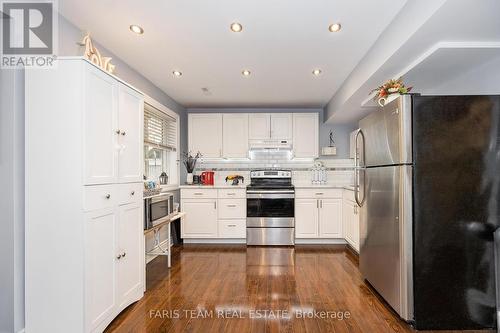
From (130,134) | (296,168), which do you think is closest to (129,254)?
(130,134)

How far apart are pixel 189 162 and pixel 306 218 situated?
2274 millimetres

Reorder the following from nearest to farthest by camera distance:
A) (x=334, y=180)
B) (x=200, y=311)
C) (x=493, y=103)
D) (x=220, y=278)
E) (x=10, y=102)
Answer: (x=10, y=102) → (x=493, y=103) → (x=200, y=311) → (x=220, y=278) → (x=334, y=180)

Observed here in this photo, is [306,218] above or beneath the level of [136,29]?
beneath

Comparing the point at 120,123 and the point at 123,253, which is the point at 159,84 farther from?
the point at 123,253

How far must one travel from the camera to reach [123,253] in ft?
6.88

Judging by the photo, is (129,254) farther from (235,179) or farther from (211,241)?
(235,179)

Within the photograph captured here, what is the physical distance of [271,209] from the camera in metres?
4.16

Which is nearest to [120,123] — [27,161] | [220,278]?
[27,161]

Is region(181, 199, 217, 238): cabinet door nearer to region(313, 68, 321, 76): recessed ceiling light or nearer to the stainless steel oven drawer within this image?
the stainless steel oven drawer

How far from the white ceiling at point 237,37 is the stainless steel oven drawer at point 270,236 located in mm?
2249

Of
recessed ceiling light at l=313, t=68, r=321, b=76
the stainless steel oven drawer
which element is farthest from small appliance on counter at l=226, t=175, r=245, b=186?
recessed ceiling light at l=313, t=68, r=321, b=76

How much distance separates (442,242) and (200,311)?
2010 mm

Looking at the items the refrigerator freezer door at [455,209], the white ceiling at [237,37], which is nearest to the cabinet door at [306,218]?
the white ceiling at [237,37]

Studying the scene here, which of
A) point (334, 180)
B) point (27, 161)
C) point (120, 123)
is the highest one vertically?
point (120, 123)
